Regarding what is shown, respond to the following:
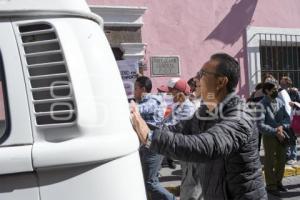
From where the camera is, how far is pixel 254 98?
912cm

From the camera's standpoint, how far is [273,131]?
6879mm

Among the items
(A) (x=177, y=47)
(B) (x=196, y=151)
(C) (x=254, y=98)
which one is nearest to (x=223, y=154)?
(B) (x=196, y=151)

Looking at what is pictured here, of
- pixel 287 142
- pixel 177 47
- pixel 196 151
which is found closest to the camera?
pixel 196 151

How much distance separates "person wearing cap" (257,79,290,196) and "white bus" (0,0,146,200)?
16.3 feet

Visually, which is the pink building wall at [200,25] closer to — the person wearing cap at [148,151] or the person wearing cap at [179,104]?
the person wearing cap at [148,151]

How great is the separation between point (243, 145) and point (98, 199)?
41.4 inches

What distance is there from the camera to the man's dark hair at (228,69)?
9.37 feet

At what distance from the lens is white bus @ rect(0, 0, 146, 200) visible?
1950 millimetres

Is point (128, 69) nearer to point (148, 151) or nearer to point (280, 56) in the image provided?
point (148, 151)

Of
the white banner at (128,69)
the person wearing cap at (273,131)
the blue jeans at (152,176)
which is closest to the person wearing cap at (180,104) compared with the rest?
the blue jeans at (152,176)

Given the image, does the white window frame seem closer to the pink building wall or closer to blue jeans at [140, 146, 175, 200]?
the pink building wall

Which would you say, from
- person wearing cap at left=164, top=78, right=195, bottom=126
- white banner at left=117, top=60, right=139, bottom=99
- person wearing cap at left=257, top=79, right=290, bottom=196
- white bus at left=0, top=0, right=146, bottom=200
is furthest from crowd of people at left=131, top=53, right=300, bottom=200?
white banner at left=117, top=60, right=139, bottom=99

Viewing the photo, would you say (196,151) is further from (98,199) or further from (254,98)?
(254,98)

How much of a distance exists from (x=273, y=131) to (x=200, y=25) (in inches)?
199
